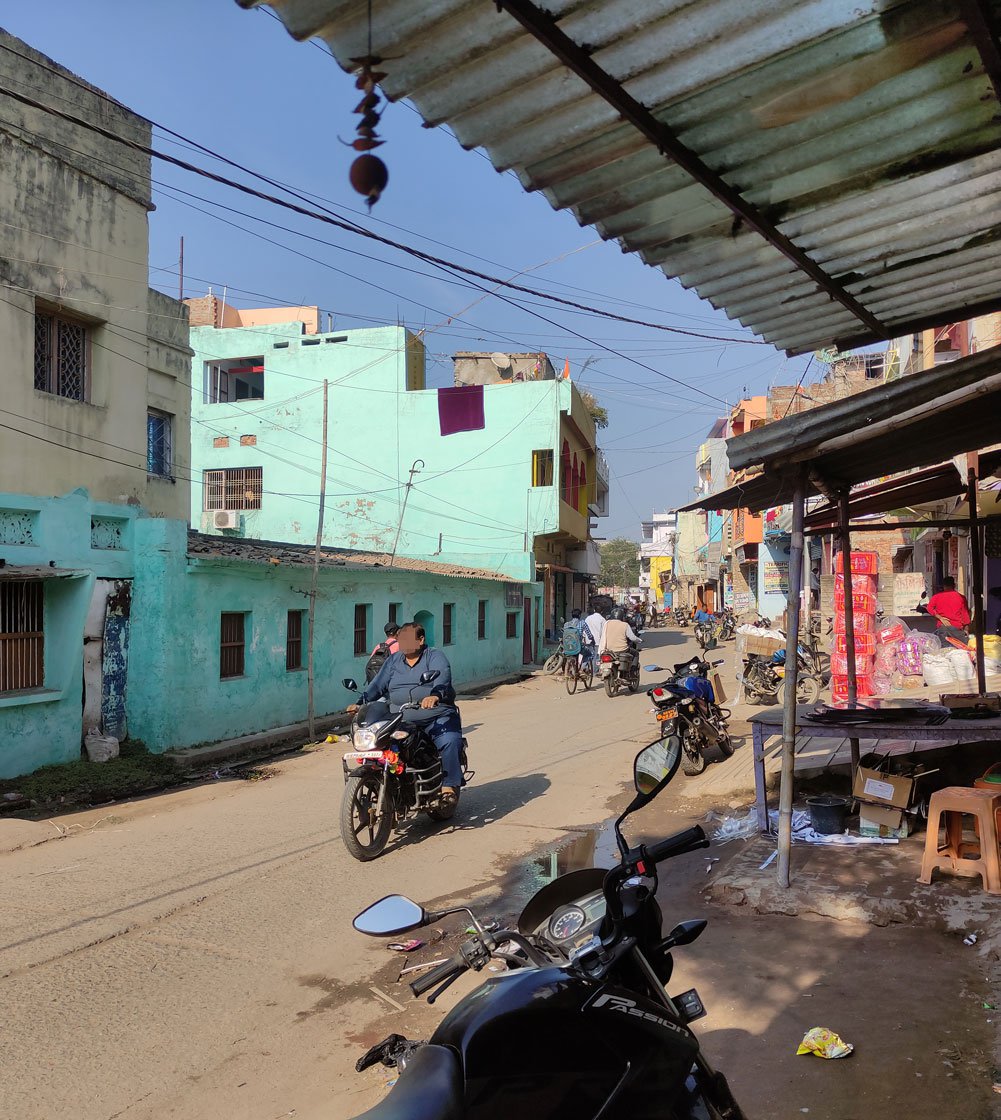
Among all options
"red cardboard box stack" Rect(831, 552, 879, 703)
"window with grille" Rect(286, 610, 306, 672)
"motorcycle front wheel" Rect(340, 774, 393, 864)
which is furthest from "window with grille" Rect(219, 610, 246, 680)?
"red cardboard box stack" Rect(831, 552, 879, 703)

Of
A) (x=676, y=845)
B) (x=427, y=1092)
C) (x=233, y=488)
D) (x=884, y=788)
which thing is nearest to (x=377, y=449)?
(x=233, y=488)

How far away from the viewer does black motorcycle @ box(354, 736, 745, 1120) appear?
1634 mm

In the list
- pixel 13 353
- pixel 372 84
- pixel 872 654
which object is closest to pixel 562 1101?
pixel 372 84

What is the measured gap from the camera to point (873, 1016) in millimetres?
3838

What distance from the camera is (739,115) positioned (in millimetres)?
3012

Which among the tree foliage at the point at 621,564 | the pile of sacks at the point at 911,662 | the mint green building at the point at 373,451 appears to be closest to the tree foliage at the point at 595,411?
the mint green building at the point at 373,451

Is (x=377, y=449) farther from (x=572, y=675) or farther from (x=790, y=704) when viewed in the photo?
(x=790, y=704)

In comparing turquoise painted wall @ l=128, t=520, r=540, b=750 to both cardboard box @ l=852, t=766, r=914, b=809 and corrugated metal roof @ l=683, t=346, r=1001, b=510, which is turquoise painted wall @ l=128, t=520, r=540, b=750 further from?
cardboard box @ l=852, t=766, r=914, b=809

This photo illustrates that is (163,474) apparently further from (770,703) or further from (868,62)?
(868,62)

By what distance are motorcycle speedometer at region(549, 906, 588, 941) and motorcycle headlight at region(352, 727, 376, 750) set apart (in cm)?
489

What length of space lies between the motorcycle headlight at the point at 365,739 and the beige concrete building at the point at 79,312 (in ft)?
20.0

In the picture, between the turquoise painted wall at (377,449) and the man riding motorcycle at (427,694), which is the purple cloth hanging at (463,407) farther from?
the man riding motorcycle at (427,694)

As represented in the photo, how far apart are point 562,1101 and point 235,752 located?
475 inches

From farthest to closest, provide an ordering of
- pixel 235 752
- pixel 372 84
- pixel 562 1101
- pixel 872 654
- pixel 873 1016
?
1. pixel 872 654
2. pixel 235 752
3. pixel 873 1016
4. pixel 372 84
5. pixel 562 1101
